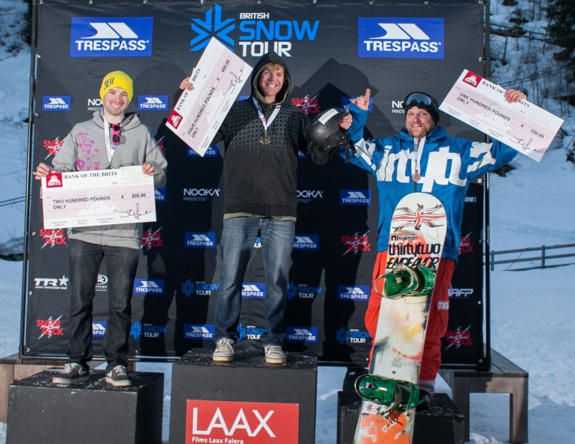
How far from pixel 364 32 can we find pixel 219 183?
5.39 feet

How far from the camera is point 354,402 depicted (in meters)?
2.66

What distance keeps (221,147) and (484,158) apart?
1.96m

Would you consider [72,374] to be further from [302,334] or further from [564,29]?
[564,29]

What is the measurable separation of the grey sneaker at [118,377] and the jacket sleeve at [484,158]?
2353mm

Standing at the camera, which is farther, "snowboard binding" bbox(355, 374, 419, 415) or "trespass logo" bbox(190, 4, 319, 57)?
"trespass logo" bbox(190, 4, 319, 57)

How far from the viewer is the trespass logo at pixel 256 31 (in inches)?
152

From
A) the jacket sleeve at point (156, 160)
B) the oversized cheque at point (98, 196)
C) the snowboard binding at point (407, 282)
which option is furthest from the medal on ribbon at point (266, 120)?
the snowboard binding at point (407, 282)

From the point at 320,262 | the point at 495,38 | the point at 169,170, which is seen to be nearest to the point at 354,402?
the point at 320,262

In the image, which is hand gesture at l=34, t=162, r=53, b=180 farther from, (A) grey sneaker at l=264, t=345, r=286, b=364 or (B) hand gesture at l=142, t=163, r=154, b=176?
(A) grey sneaker at l=264, t=345, r=286, b=364

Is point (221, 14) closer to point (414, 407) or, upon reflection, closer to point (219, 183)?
point (219, 183)

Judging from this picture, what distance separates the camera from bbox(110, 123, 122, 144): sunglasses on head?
3.03 meters

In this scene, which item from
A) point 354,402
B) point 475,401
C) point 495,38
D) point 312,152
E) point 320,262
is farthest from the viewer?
point 495,38

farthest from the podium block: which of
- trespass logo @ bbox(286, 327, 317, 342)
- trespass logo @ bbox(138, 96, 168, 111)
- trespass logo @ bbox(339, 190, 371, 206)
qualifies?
trespass logo @ bbox(138, 96, 168, 111)

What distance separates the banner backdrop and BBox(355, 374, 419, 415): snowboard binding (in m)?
1.41
